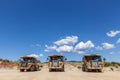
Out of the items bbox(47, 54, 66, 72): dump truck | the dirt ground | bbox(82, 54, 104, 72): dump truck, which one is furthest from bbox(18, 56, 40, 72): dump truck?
the dirt ground

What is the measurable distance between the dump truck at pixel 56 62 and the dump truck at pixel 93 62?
12.0 feet

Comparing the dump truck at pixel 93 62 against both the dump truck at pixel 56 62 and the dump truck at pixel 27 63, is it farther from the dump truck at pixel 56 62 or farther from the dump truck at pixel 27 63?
the dump truck at pixel 27 63

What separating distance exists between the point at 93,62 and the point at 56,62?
565cm

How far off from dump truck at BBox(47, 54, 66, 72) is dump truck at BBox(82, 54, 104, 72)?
12.0ft

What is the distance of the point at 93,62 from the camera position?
32906 millimetres

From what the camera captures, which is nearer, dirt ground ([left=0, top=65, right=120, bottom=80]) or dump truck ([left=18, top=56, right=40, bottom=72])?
dirt ground ([left=0, top=65, right=120, bottom=80])

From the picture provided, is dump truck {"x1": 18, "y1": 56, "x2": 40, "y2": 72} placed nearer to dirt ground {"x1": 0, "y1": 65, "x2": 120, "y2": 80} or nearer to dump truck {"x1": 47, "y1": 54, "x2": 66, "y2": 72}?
dump truck {"x1": 47, "y1": 54, "x2": 66, "y2": 72}

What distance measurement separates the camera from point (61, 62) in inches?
1339

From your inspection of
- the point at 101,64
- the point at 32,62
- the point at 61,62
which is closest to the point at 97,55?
the point at 101,64

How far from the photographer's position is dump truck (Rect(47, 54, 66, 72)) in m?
33.8

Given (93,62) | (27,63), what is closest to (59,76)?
(93,62)

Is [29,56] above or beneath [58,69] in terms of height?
above

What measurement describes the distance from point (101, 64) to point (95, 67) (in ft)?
3.28

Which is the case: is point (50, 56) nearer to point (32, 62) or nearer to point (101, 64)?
point (32, 62)
